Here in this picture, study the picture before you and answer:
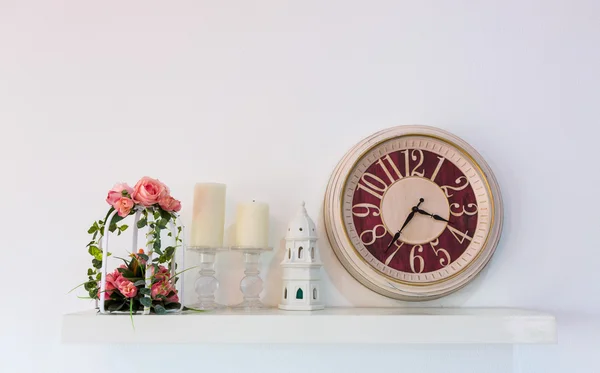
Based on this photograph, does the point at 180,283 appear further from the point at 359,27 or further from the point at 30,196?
the point at 359,27

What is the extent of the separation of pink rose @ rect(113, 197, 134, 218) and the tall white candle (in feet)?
0.49

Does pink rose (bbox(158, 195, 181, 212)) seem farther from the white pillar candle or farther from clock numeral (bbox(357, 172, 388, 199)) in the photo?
clock numeral (bbox(357, 172, 388, 199))

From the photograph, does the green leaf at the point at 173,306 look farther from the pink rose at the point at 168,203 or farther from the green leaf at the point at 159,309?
the pink rose at the point at 168,203

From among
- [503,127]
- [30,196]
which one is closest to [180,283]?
[30,196]

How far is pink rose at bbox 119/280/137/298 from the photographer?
100 cm

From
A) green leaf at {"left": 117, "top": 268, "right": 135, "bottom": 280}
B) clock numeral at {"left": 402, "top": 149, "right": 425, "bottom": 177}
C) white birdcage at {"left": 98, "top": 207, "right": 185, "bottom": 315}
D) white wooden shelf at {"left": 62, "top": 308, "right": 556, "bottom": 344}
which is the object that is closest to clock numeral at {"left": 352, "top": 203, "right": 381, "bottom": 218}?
clock numeral at {"left": 402, "top": 149, "right": 425, "bottom": 177}

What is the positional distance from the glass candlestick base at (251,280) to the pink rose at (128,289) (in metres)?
0.22

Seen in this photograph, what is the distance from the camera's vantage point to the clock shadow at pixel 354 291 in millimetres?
1197

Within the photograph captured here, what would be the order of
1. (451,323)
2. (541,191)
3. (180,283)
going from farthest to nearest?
(541,191) < (180,283) < (451,323)

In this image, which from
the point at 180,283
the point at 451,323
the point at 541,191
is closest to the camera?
the point at 451,323

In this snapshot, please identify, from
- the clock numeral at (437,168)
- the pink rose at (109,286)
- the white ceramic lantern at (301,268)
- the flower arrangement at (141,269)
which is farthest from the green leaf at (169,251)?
the clock numeral at (437,168)

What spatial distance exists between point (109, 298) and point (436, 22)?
95 cm

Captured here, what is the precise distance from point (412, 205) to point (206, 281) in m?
0.47

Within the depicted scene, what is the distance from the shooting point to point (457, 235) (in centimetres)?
119
